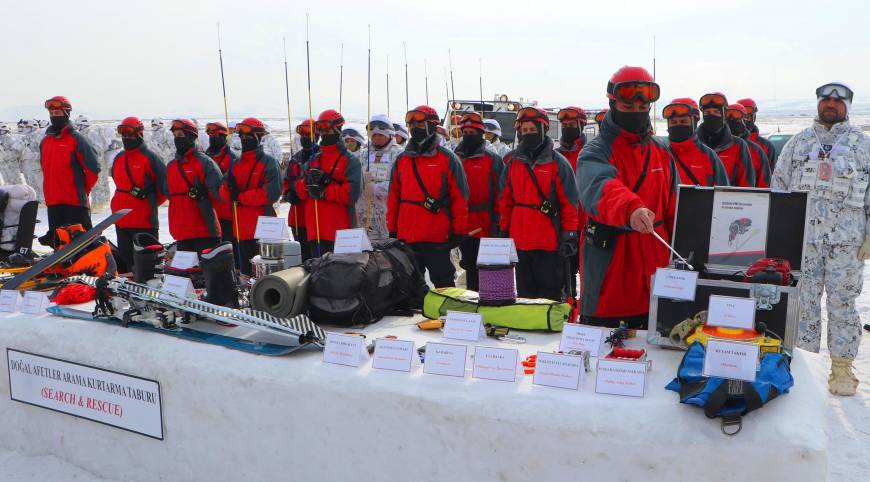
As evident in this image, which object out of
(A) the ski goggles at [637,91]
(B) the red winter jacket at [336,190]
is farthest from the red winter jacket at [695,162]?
(B) the red winter jacket at [336,190]

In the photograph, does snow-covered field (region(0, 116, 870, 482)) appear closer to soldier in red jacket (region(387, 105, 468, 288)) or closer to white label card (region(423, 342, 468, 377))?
white label card (region(423, 342, 468, 377))

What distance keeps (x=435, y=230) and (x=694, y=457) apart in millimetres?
3533

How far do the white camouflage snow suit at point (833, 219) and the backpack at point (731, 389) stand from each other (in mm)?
2791

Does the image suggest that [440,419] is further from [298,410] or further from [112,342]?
[112,342]

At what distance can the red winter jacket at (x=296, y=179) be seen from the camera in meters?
6.77

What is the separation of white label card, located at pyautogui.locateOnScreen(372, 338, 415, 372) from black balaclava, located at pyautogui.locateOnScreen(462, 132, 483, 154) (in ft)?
11.9

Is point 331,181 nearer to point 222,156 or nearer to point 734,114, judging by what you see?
point 222,156

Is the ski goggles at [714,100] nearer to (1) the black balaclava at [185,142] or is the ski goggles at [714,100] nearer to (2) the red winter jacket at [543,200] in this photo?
(2) the red winter jacket at [543,200]

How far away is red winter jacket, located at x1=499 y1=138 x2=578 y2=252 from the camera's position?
5.25 meters

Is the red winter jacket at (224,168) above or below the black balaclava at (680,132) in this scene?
below

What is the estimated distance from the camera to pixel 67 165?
7477mm

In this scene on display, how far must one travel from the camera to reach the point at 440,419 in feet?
8.55

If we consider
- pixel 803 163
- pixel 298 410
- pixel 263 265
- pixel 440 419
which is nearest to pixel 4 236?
pixel 263 265

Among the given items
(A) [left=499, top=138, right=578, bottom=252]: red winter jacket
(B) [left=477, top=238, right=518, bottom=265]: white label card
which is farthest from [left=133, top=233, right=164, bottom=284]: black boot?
(A) [left=499, top=138, right=578, bottom=252]: red winter jacket
